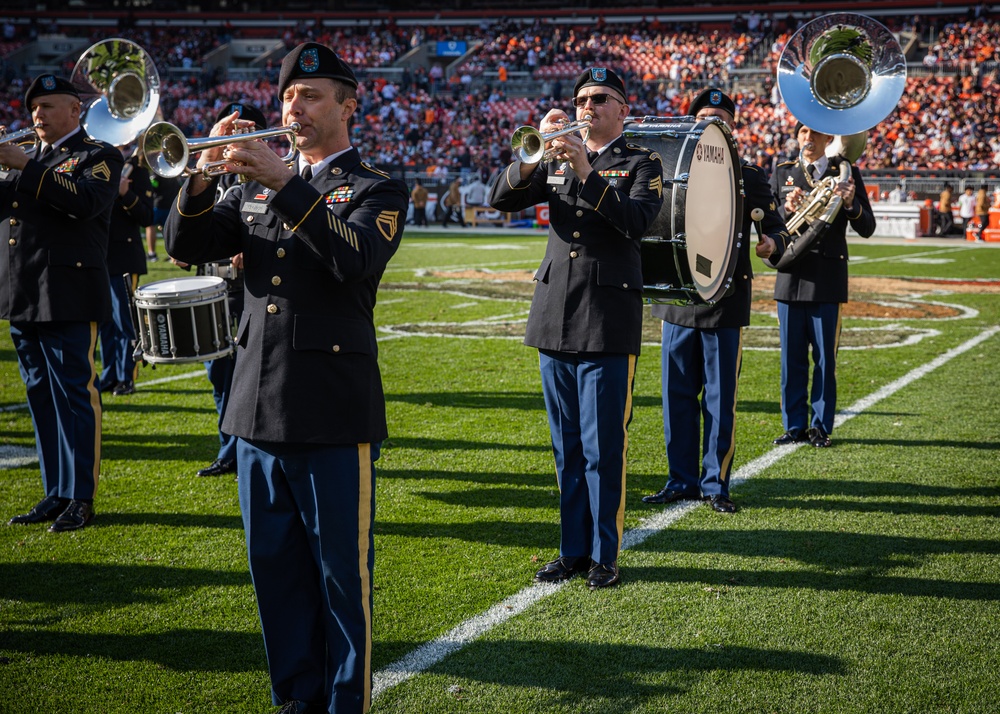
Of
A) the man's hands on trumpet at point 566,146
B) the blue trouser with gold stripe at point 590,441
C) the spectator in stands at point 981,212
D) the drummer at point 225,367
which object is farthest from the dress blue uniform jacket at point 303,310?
the spectator in stands at point 981,212

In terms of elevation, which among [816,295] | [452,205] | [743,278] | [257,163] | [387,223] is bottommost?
[816,295]

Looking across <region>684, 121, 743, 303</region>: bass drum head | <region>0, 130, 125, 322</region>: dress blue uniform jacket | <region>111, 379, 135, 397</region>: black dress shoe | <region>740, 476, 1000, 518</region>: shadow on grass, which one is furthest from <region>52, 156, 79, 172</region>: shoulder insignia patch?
<region>740, 476, 1000, 518</region>: shadow on grass

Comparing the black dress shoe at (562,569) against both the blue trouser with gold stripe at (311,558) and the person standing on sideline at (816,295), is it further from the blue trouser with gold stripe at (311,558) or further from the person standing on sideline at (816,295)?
the person standing on sideline at (816,295)

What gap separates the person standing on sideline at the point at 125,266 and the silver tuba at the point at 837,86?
205 inches

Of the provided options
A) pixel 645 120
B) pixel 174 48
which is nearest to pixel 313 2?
pixel 174 48

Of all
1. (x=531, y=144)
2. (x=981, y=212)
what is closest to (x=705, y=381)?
(x=531, y=144)

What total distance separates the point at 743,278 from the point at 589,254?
5.94 feet

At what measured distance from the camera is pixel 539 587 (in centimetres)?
433

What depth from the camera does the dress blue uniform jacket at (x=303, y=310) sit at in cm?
294

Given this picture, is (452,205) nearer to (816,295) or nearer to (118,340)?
(118,340)

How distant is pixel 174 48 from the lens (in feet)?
161

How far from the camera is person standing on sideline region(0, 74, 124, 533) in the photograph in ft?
16.8

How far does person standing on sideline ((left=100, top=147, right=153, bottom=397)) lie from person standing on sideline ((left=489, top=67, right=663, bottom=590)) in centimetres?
486

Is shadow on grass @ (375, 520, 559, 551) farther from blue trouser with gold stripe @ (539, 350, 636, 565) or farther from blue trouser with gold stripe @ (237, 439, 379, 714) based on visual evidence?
blue trouser with gold stripe @ (237, 439, 379, 714)
